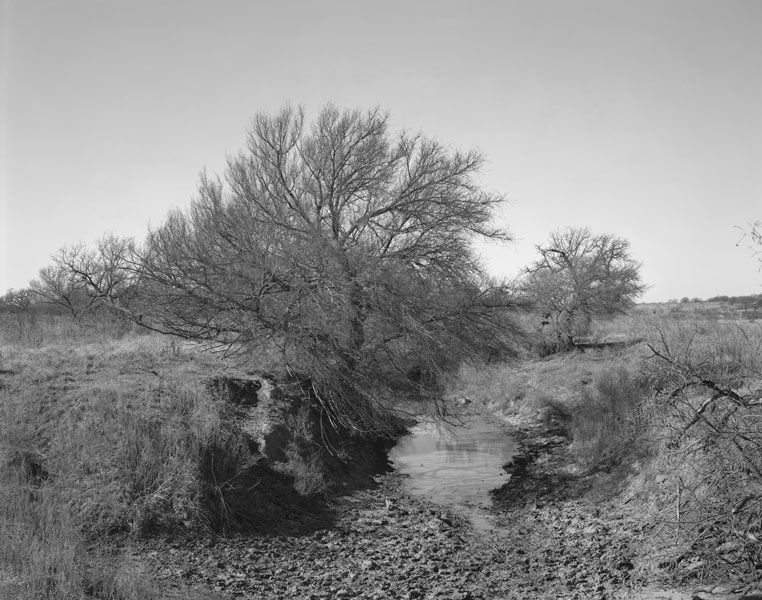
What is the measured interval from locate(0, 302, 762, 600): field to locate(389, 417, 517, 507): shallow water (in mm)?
1440

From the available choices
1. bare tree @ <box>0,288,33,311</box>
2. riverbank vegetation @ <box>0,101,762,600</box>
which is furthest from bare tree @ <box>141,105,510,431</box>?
bare tree @ <box>0,288,33,311</box>

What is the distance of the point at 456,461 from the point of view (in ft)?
53.1

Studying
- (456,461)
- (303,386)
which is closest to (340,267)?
(303,386)

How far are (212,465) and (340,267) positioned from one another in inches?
216

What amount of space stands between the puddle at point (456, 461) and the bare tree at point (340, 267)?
73.3 inches

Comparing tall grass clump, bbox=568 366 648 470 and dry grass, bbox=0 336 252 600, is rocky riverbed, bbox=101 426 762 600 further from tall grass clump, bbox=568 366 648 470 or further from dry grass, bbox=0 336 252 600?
tall grass clump, bbox=568 366 648 470

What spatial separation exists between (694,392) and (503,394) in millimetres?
12546

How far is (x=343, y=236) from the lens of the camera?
15.6 meters

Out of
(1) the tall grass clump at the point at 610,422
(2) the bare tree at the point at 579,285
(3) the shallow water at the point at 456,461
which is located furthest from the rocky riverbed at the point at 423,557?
(2) the bare tree at the point at 579,285

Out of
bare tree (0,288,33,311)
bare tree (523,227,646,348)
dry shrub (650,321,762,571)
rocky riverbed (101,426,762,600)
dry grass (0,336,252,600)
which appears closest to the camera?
dry shrub (650,321,762,571)

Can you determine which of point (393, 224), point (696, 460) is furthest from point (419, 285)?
point (696, 460)

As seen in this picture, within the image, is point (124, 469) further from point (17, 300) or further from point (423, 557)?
point (17, 300)

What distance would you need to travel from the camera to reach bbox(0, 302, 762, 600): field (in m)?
6.50

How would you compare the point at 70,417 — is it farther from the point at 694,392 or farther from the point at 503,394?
the point at 503,394
